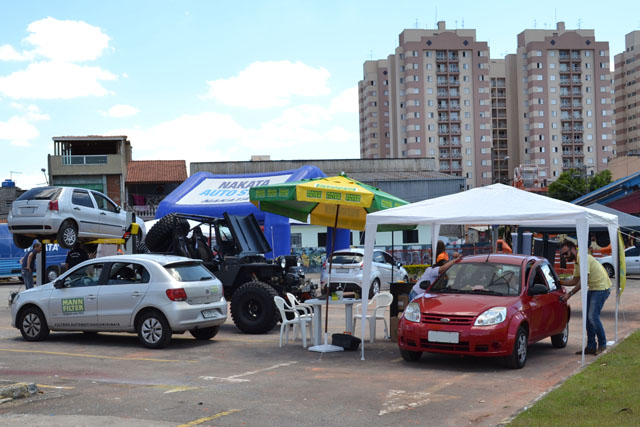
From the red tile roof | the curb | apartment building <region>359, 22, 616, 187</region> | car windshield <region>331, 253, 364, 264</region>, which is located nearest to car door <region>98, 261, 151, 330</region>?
the curb

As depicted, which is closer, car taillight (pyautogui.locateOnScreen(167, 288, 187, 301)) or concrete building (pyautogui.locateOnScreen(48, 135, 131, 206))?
car taillight (pyautogui.locateOnScreen(167, 288, 187, 301))

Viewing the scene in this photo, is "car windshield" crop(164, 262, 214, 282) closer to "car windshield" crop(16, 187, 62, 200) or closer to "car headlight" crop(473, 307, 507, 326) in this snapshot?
"car headlight" crop(473, 307, 507, 326)

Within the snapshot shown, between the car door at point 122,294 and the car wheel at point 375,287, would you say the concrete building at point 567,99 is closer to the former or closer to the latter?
the car wheel at point 375,287

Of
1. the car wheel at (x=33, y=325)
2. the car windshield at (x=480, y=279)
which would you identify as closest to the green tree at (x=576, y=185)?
the car windshield at (x=480, y=279)

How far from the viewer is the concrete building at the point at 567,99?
382ft

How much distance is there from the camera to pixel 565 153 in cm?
11706

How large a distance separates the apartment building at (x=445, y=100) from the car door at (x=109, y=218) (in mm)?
95004

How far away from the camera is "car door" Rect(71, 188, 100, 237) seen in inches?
723

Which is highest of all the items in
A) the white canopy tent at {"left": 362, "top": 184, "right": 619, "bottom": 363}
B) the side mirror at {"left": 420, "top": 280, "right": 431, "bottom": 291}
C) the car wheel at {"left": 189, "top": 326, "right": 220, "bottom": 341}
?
the white canopy tent at {"left": 362, "top": 184, "right": 619, "bottom": 363}

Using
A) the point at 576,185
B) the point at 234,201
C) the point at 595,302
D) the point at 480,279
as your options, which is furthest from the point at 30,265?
the point at 576,185

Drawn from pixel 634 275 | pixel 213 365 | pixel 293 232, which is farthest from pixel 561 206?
pixel 293 232

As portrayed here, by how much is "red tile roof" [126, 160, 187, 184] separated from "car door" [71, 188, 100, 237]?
42764 mm

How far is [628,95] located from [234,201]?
125984 mm

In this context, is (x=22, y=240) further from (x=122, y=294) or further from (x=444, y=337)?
(x=444, y=337)
